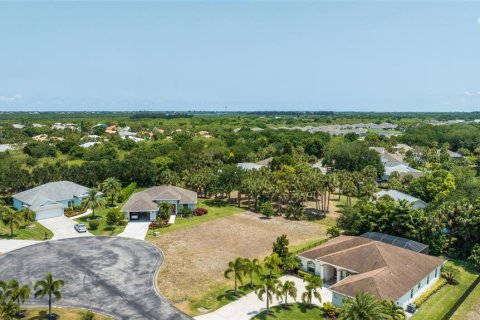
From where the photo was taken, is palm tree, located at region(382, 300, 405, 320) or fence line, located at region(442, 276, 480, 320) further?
fence line, located at region(442, 276, 480, 320)

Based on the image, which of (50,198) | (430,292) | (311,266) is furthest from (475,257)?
(50,198)

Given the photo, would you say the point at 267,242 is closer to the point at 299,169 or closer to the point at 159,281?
the point at 159,281

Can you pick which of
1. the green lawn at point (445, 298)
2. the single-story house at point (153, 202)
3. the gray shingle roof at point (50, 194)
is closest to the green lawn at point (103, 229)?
the single-story house at point (153, 202)

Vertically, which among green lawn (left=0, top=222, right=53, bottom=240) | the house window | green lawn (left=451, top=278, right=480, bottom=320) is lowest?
green lawn (left=0, top=222, right=53, bottom=240)

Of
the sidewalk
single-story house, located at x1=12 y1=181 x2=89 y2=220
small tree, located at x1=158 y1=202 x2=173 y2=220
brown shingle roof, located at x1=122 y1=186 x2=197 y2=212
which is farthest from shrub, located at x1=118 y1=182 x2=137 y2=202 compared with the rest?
the sidewalk

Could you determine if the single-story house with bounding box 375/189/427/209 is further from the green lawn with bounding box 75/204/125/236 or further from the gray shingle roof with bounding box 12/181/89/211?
the gray shingle roof with bounding box 12/181/89/211

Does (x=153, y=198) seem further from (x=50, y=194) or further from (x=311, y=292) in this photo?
(x=311, y=292)

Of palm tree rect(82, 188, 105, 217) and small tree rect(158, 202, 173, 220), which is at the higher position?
palm tree rect(82, 188, 105, 217)
